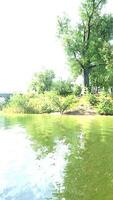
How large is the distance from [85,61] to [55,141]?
106 feet

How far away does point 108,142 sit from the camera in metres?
17.8

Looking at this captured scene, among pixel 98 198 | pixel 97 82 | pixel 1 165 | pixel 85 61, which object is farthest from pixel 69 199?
pixel 97 82

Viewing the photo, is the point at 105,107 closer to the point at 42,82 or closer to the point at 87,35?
the point at 87,35

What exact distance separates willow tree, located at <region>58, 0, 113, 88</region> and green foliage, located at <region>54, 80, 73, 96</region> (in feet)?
6.63

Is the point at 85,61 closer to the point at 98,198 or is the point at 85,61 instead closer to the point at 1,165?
the point at 1,165

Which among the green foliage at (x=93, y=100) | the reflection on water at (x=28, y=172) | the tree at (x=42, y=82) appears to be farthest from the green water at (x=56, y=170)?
the tree at (x=42, y=82)

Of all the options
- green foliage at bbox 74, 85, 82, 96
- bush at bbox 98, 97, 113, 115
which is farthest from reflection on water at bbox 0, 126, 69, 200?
green foliage at bbox 74, 85, 82, 96

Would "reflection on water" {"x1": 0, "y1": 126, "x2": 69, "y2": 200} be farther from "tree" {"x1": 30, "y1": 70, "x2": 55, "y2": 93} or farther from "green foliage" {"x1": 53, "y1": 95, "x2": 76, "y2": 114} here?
"tree" {"x1": 30, "y1": 70, "x2": 55, "y2": 93}

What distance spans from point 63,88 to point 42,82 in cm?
962

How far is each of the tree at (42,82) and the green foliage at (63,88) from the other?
7.47 meters

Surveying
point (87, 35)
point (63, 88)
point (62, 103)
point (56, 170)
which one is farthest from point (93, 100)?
point (56, 170)

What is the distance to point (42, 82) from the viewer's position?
60.2m

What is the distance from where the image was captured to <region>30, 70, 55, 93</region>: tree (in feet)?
196

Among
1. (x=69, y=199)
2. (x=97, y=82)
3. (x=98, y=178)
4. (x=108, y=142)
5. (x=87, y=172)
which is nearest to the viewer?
(x=69, y=199)
